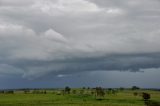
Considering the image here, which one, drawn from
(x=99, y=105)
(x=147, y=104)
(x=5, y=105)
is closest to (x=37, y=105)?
(x=5, y=105)

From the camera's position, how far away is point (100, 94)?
19962 centimetres

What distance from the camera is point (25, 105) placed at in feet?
406

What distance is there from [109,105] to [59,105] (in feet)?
56.5

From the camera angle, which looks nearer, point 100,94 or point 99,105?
point 99,105

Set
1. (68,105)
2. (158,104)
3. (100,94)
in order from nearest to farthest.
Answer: (68,105)
(158,104)
(100,94)

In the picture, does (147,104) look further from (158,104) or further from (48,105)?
(48,105)

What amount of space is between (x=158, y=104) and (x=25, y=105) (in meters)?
50.7

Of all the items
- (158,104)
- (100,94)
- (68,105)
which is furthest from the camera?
(100,94)

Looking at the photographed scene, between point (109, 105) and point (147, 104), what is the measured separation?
2213 centimetres

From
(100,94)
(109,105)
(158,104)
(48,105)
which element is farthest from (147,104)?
(100,94)

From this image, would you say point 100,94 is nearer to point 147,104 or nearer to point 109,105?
point 147,104

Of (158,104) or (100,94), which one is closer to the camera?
(158,104)

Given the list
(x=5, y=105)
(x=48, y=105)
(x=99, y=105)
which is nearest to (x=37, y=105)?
(x=48, y=105)

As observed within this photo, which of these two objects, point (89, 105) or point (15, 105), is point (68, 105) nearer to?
point (89, 105)
